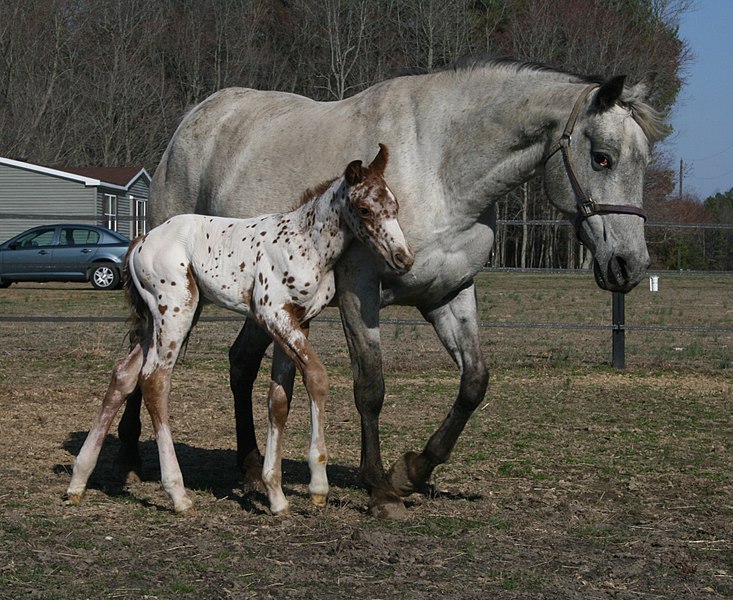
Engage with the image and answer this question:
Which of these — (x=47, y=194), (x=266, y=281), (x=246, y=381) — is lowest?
(x=246, y=381)

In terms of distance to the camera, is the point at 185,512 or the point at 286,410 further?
the point at 286,410

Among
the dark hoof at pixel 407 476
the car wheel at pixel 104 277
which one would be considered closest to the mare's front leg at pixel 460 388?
the dark hoof at pixel 407 476

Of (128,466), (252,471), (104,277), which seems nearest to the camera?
(252,471)

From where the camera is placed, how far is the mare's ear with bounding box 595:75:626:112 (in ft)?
15.5

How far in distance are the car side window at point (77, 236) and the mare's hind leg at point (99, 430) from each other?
709 inches

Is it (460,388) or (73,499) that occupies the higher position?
(460,388)

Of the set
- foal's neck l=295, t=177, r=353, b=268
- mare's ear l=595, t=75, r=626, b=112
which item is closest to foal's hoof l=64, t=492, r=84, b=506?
foal's neck l=295, t=177, r=353, b=268

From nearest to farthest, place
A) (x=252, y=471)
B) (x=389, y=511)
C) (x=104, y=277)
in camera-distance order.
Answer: (x=389, y=511), (x=252, y=471), (x=104, y=277)

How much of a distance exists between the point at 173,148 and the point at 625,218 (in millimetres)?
3146

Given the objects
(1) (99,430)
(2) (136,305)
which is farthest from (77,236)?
(1) (99,430)

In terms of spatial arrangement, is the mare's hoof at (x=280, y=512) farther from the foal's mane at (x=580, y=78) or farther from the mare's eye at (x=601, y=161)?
the foal's mane at (x=580, y=78)

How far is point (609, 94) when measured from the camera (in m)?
4.79

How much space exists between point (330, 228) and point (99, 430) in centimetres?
152

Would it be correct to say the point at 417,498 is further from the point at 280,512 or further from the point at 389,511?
the point at 280,512
